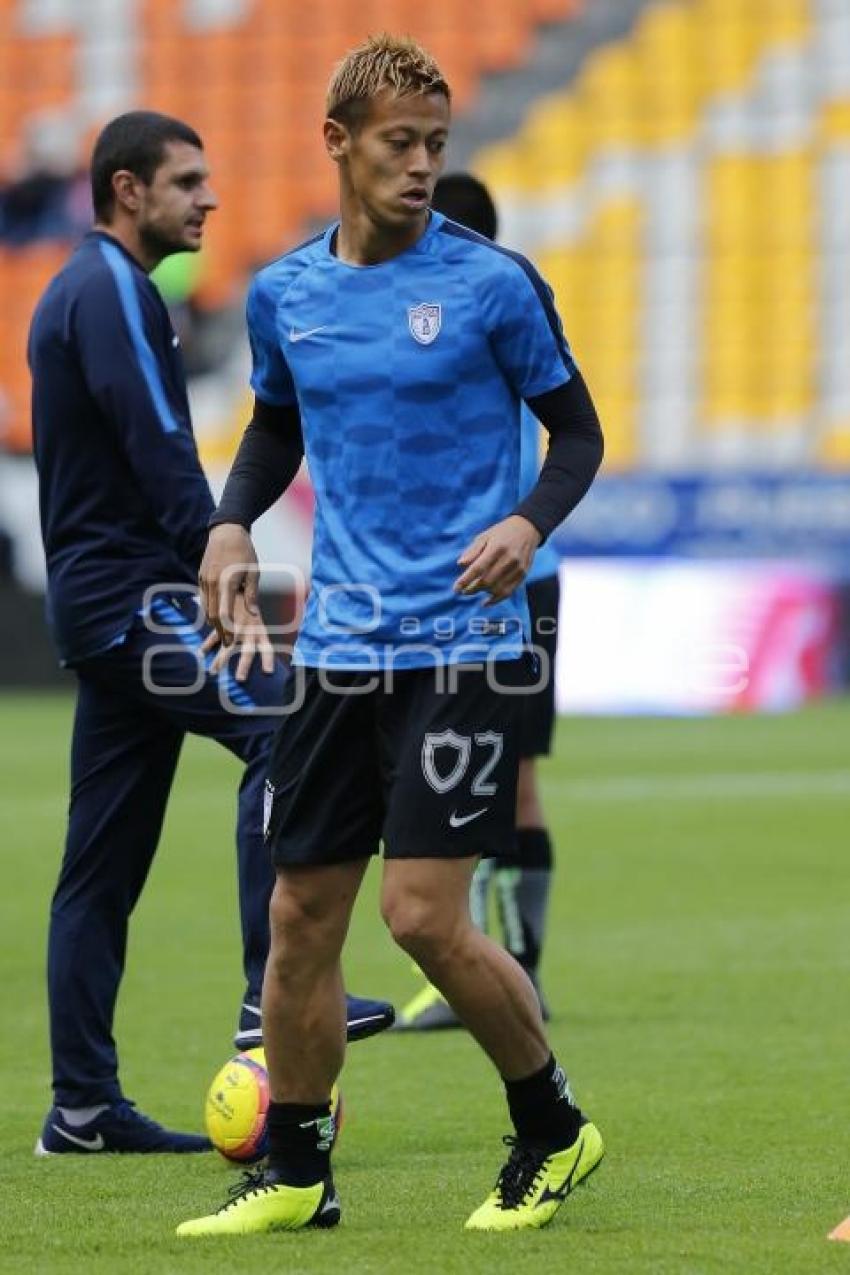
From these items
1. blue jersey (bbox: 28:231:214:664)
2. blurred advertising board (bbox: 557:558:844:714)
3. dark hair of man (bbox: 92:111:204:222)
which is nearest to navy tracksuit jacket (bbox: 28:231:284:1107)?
blue jersey (bbox: 28:231:214:664)

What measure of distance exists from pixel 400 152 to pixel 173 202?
4.57ft

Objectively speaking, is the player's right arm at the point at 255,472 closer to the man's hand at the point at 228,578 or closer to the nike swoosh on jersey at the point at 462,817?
the man's hand at the point at 228,578

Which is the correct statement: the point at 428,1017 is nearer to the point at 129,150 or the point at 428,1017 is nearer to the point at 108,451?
the point at 108,451

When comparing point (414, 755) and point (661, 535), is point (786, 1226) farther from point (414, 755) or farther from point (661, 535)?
point (661, 535)

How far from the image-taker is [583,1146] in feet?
15.1

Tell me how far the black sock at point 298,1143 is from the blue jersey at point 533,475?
8.54 ft

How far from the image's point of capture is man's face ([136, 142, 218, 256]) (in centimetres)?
568

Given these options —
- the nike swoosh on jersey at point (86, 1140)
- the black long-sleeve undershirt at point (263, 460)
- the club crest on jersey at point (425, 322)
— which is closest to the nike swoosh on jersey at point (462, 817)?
the black long-sleeve undershirt at point (263, 460)

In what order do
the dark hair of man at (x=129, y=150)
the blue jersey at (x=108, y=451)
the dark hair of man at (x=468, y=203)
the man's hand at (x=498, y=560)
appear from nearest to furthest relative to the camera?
the man's hand at (x=498, y=560)
the blue jersey at (x=108, y=451)
the dark hair of man at (x=129, y=150)
the dark hair of man at (x=468, y=203)

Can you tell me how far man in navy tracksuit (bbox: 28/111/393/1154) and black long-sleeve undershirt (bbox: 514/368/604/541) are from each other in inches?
36.9

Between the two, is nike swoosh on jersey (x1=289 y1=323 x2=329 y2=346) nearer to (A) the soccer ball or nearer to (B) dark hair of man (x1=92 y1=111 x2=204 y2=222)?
(B) dark hair of man (x1=92 y1=111 x2=204 y2=222)

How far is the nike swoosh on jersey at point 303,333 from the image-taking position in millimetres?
4512

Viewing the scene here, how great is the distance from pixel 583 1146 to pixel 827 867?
6.41m

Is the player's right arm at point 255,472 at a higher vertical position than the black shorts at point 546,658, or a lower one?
higher
